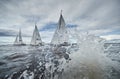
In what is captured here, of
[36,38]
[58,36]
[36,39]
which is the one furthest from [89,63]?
[36,39]

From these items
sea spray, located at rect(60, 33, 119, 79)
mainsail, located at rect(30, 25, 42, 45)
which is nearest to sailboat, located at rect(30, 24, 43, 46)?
mainsail, located at rect(30, 25, 42, 45)

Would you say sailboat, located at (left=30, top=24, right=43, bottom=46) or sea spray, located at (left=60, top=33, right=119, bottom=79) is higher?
sailboat, located at (left=30, top=24, right=43, bottom=46)

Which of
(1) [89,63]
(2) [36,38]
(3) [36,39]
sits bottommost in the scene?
(1) [89,63]

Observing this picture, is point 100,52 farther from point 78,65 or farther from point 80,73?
point 80,73

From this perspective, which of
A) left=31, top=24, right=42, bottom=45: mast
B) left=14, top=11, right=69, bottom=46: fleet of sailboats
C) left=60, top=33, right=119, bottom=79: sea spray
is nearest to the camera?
left=60, top=33, right=119, bottom=79: sea spray

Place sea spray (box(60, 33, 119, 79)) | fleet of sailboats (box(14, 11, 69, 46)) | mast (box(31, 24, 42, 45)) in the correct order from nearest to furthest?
sea spray (box(60, 33, 119, 79)) < fleet of sailboats (box(14, 11, 69, 46)) < mast (box(31, 24, 42, 45))

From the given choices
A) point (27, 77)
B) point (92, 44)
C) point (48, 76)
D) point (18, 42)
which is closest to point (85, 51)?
point (92, 44)

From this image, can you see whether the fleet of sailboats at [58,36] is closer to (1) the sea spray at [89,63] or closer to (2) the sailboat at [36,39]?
(2) the sailboat at [36,39]

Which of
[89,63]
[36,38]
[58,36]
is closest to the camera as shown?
[89,63]

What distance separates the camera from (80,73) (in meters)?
5.25

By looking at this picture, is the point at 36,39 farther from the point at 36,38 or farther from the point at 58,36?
the point at 58,36

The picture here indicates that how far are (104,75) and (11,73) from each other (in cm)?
541

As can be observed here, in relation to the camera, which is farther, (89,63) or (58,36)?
(58,36)

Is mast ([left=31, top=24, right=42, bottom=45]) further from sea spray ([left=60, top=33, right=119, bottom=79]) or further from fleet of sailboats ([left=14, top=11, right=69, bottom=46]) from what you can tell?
sea spray ([left=60, top=33, right=119, bottom=79])
